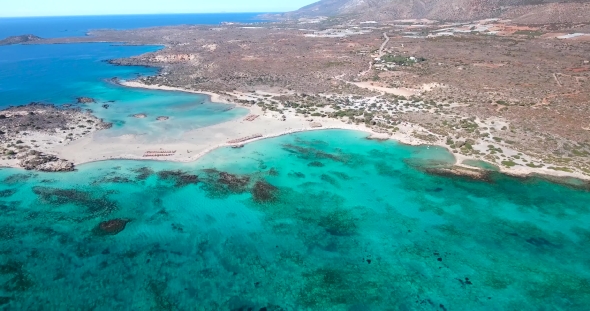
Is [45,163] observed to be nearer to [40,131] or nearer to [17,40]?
[40,131]

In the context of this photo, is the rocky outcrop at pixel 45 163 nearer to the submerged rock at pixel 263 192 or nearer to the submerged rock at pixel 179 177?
the submerged rock at pixel 179 177

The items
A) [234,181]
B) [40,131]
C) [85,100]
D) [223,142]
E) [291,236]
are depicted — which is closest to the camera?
[291,236]

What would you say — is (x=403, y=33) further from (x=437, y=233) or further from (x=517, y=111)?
(x=437, y=233)

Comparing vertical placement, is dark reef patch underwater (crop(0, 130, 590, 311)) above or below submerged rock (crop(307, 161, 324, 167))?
below

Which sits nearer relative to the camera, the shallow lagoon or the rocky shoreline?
the rocky shoreline

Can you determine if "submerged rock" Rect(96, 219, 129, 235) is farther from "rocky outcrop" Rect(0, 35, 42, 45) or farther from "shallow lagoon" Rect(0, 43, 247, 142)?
"rocky outcrop" Rect(0, 35, 42, 45)

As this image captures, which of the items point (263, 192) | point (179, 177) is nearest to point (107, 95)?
point (179, 177)

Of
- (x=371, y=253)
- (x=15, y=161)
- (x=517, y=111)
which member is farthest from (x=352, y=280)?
(x=517, y=111)

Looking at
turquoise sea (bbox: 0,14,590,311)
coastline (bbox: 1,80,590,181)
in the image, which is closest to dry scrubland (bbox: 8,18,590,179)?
coastline (bbox: 1,80,590,181)
